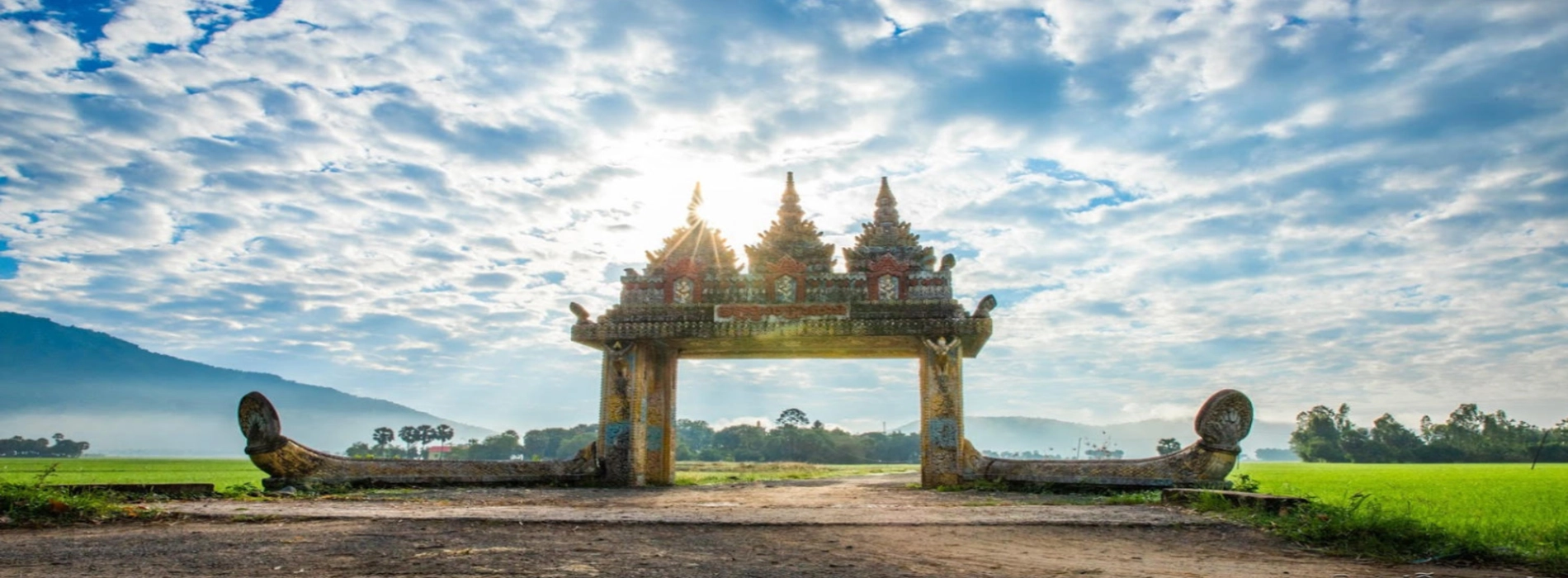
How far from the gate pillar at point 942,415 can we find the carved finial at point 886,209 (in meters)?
3.35

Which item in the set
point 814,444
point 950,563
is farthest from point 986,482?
point 814,444

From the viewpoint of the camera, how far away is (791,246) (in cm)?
1966

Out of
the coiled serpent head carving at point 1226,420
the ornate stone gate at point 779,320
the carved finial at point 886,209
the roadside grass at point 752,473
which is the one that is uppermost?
the carved finial at point 886,209

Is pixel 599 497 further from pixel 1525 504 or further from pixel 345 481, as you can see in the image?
pixel 1525 504

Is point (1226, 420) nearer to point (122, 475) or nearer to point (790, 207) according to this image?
point (790, 207)

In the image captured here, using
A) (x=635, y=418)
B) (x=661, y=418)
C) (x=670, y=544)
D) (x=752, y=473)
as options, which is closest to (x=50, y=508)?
(x=670, y=544)

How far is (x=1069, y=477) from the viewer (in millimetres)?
15727

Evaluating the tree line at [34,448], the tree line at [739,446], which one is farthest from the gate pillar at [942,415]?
the tree line at [34,448]

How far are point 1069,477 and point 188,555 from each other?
13.8 meters

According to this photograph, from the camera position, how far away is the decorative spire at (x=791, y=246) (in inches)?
760

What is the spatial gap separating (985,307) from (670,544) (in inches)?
479

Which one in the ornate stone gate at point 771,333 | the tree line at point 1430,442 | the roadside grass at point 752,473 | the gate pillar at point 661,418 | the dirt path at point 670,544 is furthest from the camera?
the tree line at point 1430,442

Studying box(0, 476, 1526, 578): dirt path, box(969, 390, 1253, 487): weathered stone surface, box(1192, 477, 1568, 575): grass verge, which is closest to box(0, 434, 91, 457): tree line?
box(0, 476, 1526, 578): dirt path

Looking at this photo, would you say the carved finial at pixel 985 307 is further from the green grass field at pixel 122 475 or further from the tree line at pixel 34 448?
the tree line at pixel 34 448
